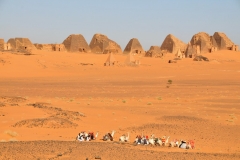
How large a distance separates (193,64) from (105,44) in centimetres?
1801

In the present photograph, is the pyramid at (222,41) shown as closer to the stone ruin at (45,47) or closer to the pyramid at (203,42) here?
the pyramid at (203,42)

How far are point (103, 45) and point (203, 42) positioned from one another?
20.6m

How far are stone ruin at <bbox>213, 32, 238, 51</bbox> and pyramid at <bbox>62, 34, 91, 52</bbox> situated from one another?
31109 millimetres

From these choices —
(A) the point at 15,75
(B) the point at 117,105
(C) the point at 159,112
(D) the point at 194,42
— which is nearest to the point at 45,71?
(A) the point at 15,75

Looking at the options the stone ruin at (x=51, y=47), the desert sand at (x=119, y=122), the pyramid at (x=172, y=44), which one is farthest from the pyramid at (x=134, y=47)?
the desert sand at (x=119, y=122)

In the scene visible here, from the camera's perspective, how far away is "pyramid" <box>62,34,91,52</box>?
205ft

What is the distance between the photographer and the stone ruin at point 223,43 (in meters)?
81.1

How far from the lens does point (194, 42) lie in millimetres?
76500

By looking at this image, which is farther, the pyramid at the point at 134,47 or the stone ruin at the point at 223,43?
the stone ruin at the point at 223,43

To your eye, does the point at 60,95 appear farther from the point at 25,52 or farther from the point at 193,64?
the point at 193,64

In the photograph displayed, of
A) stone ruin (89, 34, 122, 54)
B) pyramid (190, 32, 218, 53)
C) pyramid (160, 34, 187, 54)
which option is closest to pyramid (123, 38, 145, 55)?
stone ruin (89, 34, 122, 54)

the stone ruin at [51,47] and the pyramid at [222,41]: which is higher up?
the pyramid at [222,41]

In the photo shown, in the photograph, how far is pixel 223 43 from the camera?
267ft

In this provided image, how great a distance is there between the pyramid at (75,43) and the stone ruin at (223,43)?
102 ft
